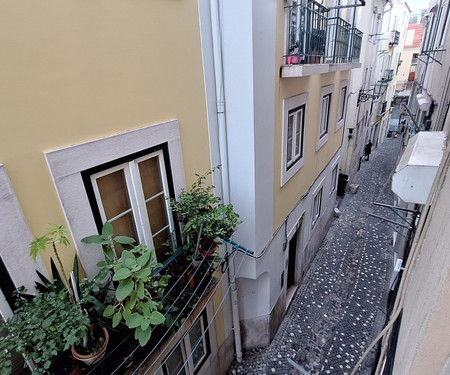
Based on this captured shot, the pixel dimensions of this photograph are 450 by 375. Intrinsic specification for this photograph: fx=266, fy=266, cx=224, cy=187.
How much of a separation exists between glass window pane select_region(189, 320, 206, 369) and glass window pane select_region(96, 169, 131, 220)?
3.02 meters

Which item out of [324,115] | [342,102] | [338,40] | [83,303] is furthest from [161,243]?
[342,102]

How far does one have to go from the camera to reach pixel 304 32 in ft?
16.4

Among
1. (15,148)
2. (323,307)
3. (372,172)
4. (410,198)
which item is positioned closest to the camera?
(15,148)

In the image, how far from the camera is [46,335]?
2184 millimetres

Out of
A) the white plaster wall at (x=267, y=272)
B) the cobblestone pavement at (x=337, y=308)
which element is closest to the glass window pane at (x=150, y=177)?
the white plaster wall at (x=267, y=272)

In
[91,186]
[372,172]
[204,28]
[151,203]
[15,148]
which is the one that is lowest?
[372,172]

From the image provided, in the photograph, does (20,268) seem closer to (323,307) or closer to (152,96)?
(152,96)

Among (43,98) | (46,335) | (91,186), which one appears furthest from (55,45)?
(46,335)

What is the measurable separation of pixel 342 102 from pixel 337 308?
24.6ft

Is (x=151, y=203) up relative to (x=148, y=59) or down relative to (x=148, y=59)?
down

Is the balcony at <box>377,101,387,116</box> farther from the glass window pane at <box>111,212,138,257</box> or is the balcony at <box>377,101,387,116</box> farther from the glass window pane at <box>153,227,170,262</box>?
the glass window pane at <box>111,212,138,257</box>

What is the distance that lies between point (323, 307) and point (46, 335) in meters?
7.84

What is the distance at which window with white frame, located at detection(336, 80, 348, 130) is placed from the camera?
9922 mm

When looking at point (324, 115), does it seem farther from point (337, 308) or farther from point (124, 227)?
point (124, 227)
